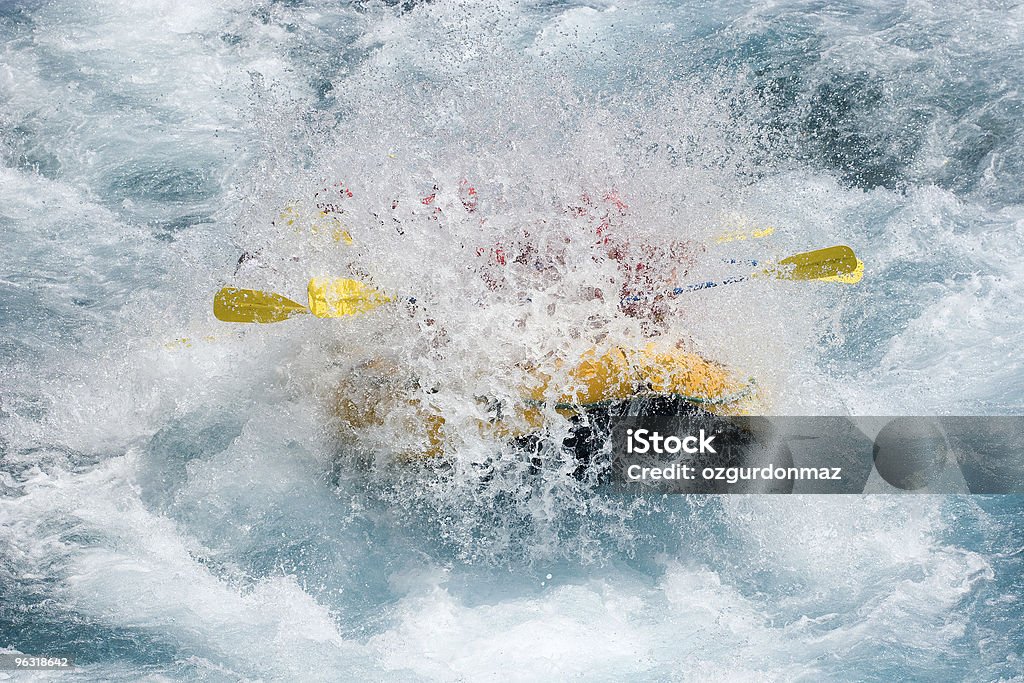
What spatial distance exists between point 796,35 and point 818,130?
1.10 metres

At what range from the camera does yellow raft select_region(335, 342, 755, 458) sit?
3668 millimetres

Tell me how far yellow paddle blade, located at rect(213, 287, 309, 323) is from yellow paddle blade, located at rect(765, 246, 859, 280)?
2.50m

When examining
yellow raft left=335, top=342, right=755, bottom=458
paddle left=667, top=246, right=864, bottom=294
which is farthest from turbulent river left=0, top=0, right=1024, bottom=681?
paddle left=667, top=246, right=864, bottom=294

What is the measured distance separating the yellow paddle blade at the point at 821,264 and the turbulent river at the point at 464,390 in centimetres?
22

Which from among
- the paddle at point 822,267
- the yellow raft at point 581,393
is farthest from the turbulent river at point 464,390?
the paddle at point 822,267

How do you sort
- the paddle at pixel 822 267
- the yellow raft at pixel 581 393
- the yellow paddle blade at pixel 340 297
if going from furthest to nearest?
1. the paddle at pixel 822 267
2. the yellow paddle blade at pixel 340 297
3. the yellow raft at pixel 581 393

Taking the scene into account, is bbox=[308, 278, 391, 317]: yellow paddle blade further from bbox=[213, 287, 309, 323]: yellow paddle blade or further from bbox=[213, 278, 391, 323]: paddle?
bbox=[213, 287, 309, 323]: yellow paddle blade

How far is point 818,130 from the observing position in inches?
228

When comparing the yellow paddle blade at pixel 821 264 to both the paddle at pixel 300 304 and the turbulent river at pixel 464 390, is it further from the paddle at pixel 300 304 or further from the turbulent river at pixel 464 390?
the paddle at pixel 300 304

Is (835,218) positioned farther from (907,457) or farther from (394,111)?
(394,111)

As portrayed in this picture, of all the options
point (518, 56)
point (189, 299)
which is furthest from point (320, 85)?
point (189, 299)

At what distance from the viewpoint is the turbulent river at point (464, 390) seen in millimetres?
3744

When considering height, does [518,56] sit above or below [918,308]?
above

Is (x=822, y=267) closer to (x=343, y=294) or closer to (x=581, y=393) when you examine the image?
(x=581, y=393)
